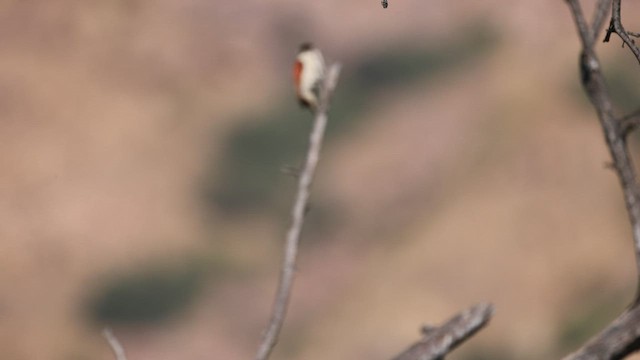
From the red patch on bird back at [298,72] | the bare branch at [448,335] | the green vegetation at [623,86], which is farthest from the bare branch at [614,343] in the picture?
the green vegetation at [623,86]

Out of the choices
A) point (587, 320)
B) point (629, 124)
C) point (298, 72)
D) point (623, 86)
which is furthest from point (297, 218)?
point (623, 86)

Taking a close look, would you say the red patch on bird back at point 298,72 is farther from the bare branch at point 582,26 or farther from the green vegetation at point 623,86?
the green vegetation at point 623,86

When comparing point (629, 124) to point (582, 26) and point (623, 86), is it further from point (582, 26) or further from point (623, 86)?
point (623, 86)

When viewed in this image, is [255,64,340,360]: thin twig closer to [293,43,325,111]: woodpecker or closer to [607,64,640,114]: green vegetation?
[293,43,325,111]: woodpecker

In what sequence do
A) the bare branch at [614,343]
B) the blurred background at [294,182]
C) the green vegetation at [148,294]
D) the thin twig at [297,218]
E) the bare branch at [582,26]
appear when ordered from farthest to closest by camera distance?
the green vegetation at [148,294]
the blurred background at [294,182]
the bare branch at [582,26]
the thin twig at [297,218]
the bare branch at [614,343]

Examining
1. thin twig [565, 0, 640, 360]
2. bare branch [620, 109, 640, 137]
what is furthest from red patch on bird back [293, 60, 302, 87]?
bare branch [620, 109, 640, 137]

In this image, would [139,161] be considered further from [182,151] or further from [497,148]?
[497,148]
